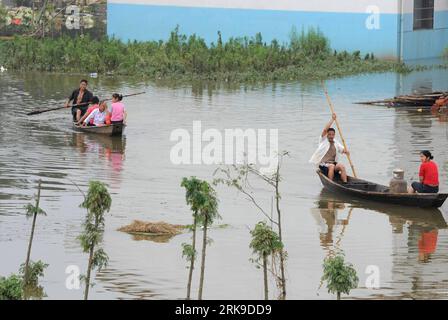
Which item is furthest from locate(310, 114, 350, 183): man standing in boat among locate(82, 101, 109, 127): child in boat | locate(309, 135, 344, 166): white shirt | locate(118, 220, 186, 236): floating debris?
locate(82, 101, 109, 127): child in boat

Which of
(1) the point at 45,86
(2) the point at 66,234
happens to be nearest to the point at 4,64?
(1) the point at 45,86

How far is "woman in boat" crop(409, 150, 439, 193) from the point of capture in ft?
57.1

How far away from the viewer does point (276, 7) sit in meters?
40.3

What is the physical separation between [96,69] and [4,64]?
3.22m

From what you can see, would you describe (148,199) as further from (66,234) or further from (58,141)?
(58,141)

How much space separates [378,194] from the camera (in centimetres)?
1767

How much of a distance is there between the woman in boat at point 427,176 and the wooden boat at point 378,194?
0.24 m

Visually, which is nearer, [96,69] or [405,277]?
[405,277]

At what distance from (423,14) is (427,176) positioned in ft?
80.0

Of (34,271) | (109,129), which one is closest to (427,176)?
(34,271)

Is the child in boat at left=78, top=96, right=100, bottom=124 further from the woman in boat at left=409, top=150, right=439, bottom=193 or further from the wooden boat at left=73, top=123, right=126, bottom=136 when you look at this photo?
the woman in boat at left=409, top=150, right=439, bottom=193

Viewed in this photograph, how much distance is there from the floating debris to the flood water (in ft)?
0.72

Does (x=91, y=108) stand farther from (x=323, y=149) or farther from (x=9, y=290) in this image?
(x=9, y=290)

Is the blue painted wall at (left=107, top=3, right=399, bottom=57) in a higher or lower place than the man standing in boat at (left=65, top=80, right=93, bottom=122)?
higher
